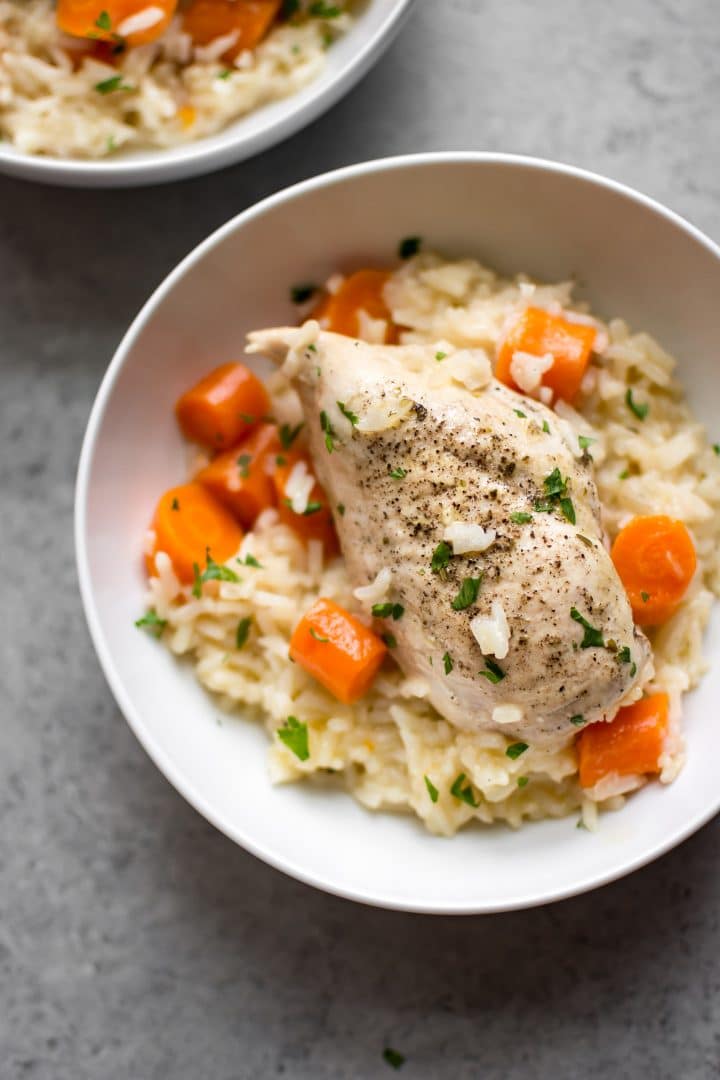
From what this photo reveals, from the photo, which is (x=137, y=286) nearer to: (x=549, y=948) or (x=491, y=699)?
(x=491, y=699)

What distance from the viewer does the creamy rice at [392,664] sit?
273cm

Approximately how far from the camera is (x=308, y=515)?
9.51 ft

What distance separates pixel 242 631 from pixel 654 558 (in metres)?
1.13

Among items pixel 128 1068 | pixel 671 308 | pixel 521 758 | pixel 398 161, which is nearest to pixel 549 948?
pixel 521 758

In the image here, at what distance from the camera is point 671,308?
286 centimetres

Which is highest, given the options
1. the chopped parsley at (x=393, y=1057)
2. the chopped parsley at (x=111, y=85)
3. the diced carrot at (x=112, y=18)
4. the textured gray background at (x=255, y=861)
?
the diced carrot at (x=112, y=18)

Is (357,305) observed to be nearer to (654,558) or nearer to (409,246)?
(409,246)

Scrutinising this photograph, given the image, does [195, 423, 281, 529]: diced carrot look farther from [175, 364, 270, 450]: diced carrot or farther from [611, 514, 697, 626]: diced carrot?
[611, 514, 697, 626]: diced carrot

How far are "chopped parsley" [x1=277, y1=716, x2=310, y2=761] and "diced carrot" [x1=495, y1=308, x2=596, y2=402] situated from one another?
1080 millimetres

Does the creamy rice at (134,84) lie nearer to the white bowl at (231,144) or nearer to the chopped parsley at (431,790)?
the white bowl at (231,144)

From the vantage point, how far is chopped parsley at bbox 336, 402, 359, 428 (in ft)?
8.32

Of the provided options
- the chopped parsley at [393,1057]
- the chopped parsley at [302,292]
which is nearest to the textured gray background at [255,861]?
the chopped parsley at [393,1057]

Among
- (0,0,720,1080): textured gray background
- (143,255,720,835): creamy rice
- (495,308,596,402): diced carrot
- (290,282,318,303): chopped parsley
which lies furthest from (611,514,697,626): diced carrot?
(290,282,318,303): chopped parsley

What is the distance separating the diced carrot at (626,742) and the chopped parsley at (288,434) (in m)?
1.14
